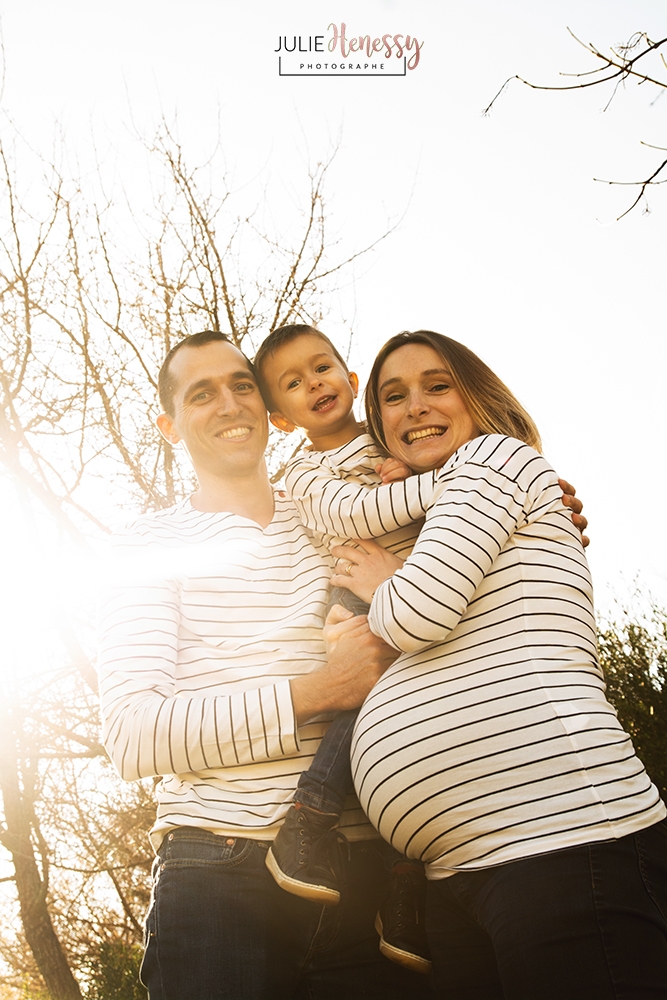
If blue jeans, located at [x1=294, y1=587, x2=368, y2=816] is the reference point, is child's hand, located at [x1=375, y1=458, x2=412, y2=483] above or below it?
above

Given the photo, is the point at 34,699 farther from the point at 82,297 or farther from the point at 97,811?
the point at 82,297

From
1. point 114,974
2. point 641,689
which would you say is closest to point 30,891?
point 114,974

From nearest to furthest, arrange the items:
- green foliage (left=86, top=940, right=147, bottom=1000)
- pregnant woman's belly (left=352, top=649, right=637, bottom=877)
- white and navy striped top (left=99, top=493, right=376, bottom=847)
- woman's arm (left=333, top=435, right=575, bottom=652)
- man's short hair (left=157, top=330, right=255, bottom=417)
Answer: pregnant woman's belly (left=352, top=649, right=637, bottom=877) → woman's arm (left=333, top=435, right=575, bottom=652) → white and navy striped top (left=99, top=493, right=376, bottom=847) → man's short hair (left=157, top=330, right=255, bottom=417) → green foliage (left=86, top=940, right=147, bottom=1000)

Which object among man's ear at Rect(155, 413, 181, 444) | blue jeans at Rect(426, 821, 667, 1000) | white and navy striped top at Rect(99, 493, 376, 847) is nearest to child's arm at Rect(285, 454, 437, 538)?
white and navy striped top at Rect(99, 493, 376, 847)

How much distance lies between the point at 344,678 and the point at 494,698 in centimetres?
49

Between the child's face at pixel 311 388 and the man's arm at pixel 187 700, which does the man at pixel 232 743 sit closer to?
the man's arm at pixel 187 700

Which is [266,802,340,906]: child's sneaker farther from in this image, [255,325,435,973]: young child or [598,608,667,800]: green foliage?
[598,608,667,800]: green foliage

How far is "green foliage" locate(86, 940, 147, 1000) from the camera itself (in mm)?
6949

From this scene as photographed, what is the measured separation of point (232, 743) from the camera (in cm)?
196

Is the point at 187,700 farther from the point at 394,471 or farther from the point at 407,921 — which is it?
the point at 394,471

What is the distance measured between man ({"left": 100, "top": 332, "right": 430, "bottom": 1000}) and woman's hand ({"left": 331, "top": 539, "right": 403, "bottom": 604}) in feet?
0.33

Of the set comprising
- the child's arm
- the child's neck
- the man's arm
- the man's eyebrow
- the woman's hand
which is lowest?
the man's arm

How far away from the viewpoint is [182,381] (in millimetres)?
2898

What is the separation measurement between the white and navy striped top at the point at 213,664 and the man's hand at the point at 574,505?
0.79 meters
